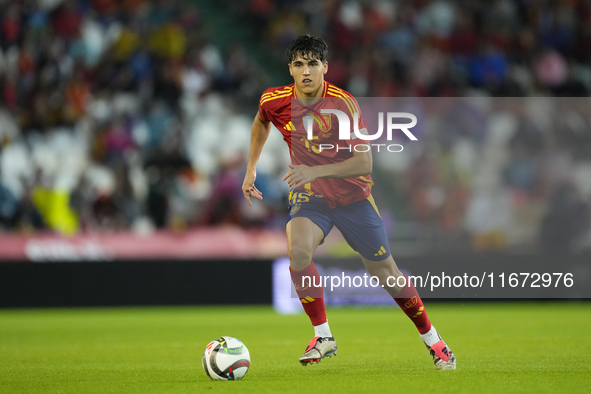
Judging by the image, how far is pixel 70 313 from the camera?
40.4 ft

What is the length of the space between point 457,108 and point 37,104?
693 centimetres

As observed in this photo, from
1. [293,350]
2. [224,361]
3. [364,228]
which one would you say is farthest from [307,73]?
[293,350]

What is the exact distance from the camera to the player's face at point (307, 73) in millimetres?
5832

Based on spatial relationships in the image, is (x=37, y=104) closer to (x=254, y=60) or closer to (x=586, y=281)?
(x=254, y=60)

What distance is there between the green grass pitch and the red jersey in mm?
1242

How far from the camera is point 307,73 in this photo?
583cm

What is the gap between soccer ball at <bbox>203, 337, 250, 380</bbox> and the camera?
18.1 ft

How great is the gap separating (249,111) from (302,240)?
8.93m

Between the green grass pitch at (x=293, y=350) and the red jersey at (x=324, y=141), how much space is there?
124 cm

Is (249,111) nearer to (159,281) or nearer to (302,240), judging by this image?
(159,281)

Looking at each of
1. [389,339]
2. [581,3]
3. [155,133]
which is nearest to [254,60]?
[155,133]

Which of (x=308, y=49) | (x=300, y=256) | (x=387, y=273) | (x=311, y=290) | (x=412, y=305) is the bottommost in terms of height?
(x=412, y=305)

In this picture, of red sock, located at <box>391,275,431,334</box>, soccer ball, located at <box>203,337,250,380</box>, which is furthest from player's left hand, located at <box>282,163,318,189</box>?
soccer ball, located at <box>203,337,250,380</box>

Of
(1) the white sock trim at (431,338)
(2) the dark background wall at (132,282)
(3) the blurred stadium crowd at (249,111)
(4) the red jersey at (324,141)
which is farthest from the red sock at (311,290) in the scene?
(2) the dark background wall at (132,282)
